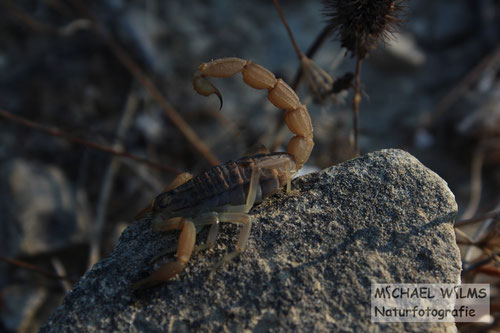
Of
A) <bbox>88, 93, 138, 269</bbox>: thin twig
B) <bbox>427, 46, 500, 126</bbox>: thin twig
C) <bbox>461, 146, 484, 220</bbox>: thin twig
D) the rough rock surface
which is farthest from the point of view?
<bbox>427, 46, 500, 126</bbox>: thin twig

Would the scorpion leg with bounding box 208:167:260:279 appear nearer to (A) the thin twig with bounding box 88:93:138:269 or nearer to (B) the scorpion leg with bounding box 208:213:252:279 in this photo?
(B) the scorpion leg with bounding box 208:213:252:279

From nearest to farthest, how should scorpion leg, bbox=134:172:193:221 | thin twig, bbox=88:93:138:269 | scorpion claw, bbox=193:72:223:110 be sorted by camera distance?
scorpion claw, bbox=193:72:223:110 < scorpion leg, bbox=134:172:193:221 < thin twig, bbox=88:93:138:269

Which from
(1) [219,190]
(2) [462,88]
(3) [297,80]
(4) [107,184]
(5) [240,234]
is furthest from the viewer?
(2) [462,88]

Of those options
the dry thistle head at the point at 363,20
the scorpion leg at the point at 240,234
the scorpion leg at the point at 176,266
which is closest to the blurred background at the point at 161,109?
the dry thistle head at the point at 363,20

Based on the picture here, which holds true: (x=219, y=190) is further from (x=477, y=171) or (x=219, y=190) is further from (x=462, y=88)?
(x=462, y=88)

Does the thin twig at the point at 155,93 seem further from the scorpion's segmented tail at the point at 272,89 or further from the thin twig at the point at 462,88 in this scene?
the thin twig at the point at 462,88

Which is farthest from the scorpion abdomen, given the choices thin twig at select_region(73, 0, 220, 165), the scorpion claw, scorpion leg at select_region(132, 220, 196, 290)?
thin twig at select_region(73, 0, 220, 165)

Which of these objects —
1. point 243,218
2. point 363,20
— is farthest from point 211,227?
point 363,20

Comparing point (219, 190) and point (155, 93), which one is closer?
point (219, 190)
